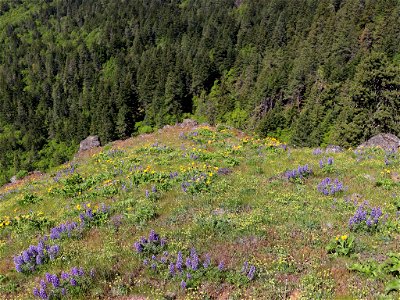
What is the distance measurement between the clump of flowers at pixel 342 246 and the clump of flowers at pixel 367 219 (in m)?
1.32

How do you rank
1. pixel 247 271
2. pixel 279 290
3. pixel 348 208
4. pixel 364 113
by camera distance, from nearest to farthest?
pixel 279 290
pixel 247 271
pixel 348 208
pixel 364 113

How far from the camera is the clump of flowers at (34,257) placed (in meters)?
8.56

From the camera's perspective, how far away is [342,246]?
27.7 ft

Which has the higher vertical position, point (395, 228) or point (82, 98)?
point (395, 228)

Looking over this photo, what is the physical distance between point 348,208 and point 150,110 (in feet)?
372

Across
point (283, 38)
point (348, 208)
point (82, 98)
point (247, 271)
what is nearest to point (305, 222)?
point (348, 208)

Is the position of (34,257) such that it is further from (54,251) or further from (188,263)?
(188,263)

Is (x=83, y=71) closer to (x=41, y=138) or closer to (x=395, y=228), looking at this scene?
(x=41, y=138)

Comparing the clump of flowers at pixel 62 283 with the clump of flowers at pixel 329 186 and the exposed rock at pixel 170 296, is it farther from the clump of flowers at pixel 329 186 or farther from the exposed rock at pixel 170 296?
the clump of flowers at pixel 329 186

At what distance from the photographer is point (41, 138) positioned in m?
139

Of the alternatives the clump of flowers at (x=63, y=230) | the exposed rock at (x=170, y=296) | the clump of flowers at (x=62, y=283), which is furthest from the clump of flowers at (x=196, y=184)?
the exposed rock at (x=170, y=296)

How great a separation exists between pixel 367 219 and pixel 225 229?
397 cm

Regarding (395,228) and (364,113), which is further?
(364,113)

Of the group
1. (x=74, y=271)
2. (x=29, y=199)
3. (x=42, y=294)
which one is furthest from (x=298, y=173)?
(x=29, y=199)
